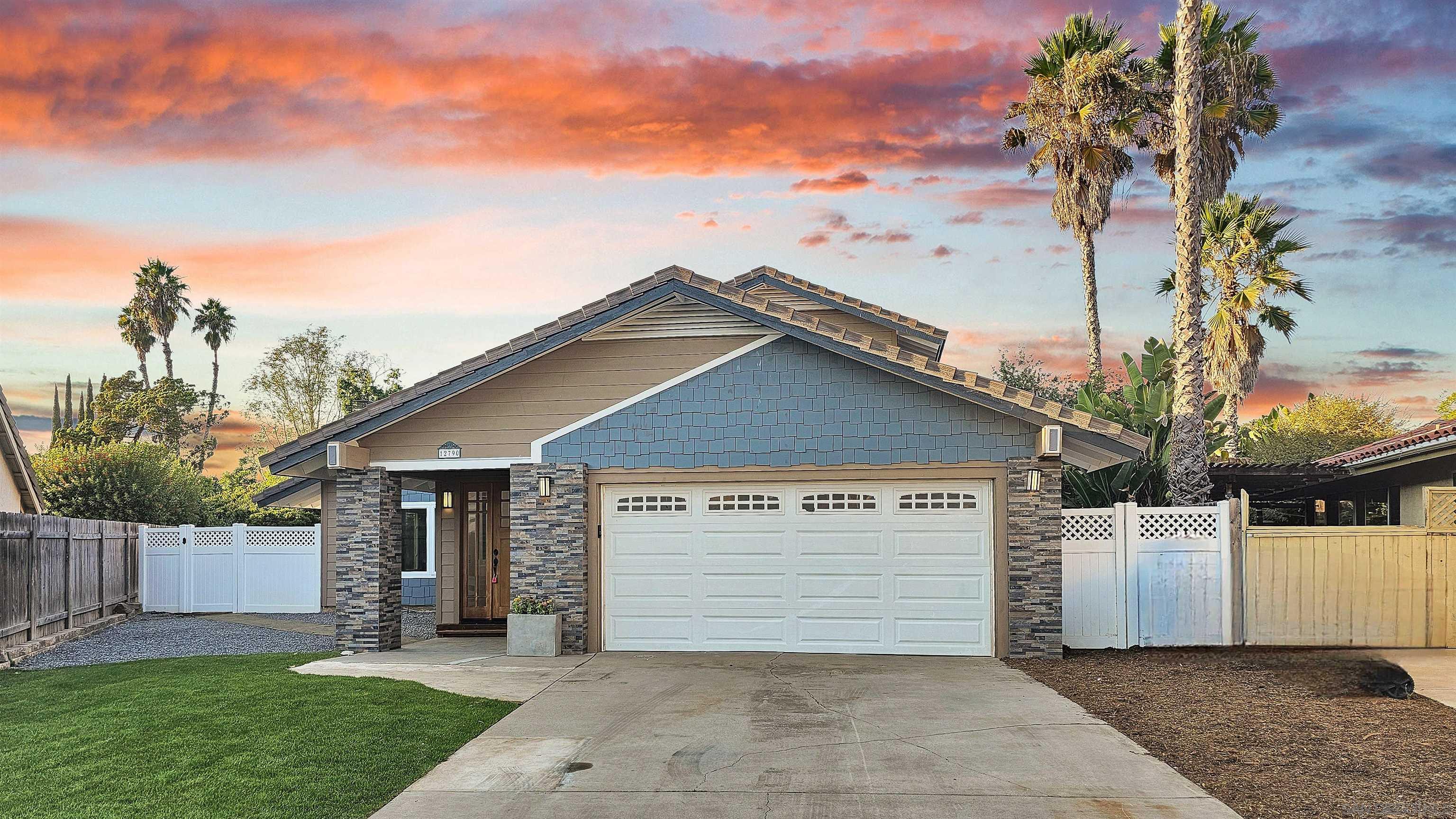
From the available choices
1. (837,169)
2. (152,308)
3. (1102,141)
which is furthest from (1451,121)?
(152,308)

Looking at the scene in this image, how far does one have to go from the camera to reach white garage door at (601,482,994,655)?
1307cm

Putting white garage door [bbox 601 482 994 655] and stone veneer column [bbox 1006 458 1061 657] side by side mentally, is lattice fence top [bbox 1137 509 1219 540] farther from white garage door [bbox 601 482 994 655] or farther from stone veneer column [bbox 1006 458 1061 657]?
white garage door [bbox 601 482 994 655]

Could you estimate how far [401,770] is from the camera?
774 centimetres

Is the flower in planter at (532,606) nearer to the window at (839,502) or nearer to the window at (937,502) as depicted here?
the window at (839,502)

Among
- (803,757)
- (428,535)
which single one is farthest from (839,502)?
(428,535)

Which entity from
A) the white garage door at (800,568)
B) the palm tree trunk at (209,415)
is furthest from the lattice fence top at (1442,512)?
the palm tree trunk at (209,415)

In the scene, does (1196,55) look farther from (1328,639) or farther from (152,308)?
(152,308)

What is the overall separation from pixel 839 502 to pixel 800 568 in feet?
3.09

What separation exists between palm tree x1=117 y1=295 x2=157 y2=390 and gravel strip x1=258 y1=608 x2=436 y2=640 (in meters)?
31.5

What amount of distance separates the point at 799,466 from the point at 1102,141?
651 inches

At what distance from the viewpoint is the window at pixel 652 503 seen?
13734 millimetres

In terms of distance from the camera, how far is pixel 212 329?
48.8 metres

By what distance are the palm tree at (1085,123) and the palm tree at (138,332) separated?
38.5 meters

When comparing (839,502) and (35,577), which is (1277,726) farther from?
(35,577)
